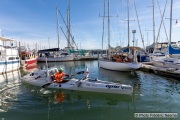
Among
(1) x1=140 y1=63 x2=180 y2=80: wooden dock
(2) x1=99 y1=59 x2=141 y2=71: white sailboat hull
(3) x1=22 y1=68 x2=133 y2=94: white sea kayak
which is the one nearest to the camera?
(3) x1=22 y1=68 x2=133 y2=94: white sea kayak

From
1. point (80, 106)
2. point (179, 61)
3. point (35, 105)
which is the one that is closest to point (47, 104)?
point (35, 105)

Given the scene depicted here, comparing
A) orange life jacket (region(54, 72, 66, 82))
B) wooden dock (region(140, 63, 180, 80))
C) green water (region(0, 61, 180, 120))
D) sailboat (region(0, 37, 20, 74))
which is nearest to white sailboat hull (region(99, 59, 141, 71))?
wooden dock (region(140, 63, 180, 80))

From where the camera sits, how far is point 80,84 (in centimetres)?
1499

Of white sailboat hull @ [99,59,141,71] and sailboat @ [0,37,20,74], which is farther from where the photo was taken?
Result: sailboat @ [0,37,20,74]

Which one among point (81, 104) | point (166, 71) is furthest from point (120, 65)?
point (81, 104)

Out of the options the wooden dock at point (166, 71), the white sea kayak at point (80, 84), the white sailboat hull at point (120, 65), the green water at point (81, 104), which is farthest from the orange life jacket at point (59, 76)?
the wooden dock at point (166, 71)

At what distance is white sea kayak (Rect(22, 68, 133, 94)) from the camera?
1361 centimetres

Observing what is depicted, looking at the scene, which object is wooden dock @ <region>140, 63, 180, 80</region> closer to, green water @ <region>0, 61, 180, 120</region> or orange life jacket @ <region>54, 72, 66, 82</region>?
green water @ <region>0, 61, 180, 120</region>

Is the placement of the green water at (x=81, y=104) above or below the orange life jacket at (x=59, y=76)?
below

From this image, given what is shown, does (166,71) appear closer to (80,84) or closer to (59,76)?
(80,84)

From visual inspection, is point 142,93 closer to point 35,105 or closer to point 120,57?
point 35,105

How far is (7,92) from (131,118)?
10751 millimetres

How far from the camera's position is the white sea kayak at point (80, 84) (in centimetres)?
1361

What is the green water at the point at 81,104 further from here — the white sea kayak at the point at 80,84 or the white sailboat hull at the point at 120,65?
the white sailboat hull at the point at 120,65
